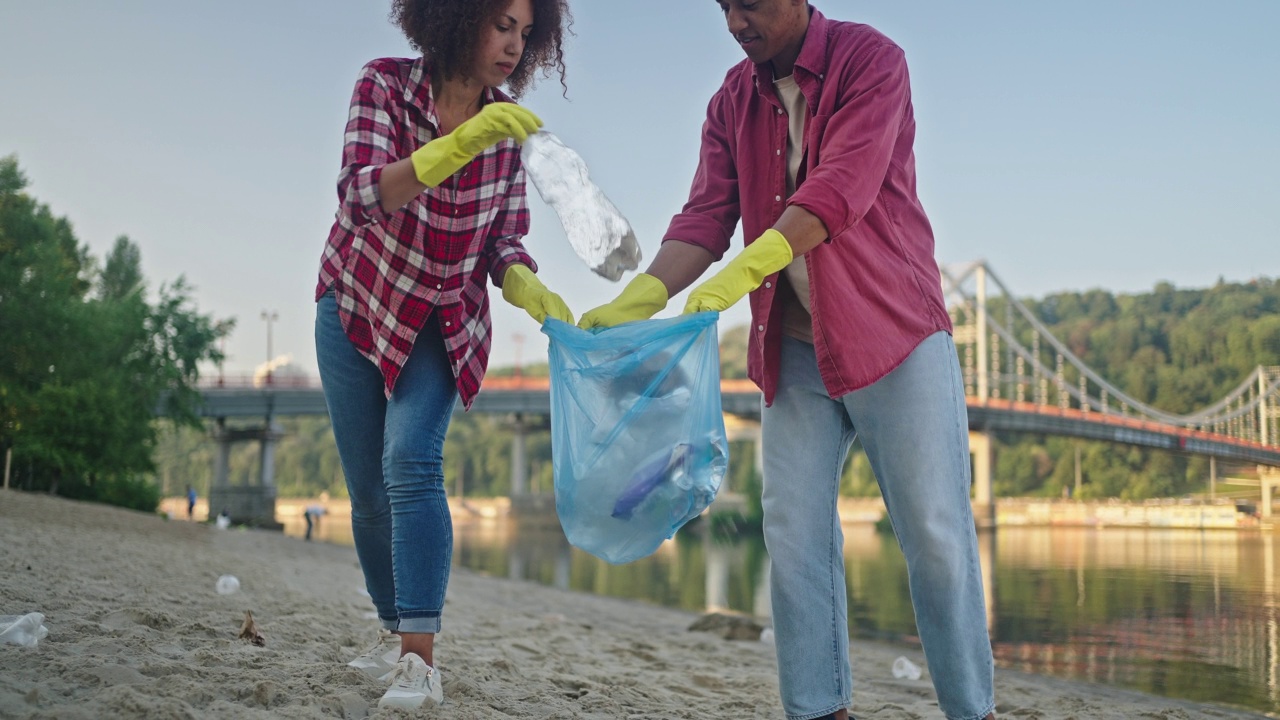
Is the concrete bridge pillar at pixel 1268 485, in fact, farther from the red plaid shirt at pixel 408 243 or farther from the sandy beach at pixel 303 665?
the red plaid shirt at pixel 408 243

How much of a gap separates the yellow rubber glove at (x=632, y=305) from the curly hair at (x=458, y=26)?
68 cm

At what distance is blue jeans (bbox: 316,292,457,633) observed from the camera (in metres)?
2.54

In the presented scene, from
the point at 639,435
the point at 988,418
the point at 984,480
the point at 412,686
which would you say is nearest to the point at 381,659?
the point at 412,686

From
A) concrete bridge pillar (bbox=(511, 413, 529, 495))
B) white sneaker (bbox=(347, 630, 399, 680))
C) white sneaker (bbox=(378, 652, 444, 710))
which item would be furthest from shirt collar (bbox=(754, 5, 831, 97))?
concrete bridge pillar (bbox=(511, 413, 529, 495))

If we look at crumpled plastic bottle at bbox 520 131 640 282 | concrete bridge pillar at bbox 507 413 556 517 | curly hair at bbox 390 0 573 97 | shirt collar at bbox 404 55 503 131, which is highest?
curly hair at bbox 390 0 573 97

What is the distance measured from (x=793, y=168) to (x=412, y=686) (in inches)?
58.4

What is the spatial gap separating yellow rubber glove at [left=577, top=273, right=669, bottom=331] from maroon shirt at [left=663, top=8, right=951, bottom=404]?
0.24 meters

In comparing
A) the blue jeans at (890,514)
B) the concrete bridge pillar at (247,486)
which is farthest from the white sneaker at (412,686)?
the concrete bridge pillar at (247,486)

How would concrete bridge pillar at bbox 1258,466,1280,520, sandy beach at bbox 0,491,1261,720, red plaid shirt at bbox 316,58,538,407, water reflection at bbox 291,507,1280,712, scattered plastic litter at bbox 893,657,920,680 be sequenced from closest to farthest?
sandy beach at bbox 0,491,1261,720 < red plaid shirt at bbox 316,58,538,407 < scattered plastic litter at bbox 893,657,920,680 < water reflection at bbox 291,507,1280,712 < concrete bridge pillar at bbox 1258,466,1280,520

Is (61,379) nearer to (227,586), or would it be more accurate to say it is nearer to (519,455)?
(227,586)

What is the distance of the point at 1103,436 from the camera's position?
41.3 metres

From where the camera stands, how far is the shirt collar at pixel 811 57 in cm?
242

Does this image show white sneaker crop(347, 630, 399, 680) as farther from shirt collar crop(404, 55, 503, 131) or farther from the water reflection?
the water reflection

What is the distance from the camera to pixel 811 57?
2428 millimetres
